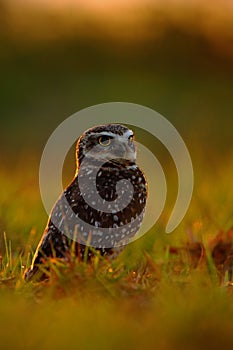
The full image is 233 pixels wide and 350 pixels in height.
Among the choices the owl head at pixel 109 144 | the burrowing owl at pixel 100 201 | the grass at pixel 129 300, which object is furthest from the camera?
the owl head at pixel 109 144

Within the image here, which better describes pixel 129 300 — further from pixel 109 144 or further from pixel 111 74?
pixel 111 74

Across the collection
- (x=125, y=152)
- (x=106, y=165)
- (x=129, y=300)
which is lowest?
(x=129, y=300)

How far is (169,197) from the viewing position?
901 centimetres

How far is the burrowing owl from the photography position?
557 centimetres

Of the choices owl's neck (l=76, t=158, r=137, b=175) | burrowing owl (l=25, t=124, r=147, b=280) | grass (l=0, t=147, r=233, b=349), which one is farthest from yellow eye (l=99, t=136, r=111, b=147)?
grass (l=0, t=147, r=233, b=349)

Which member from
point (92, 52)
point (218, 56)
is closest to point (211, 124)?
point (218, 56)

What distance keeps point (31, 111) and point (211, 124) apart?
13.5ft

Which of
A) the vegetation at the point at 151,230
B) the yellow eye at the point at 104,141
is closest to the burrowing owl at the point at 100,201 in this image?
the yellow eye at the point at 104,141

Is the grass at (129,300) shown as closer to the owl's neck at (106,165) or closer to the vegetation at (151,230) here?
the vegetation at (151,230)

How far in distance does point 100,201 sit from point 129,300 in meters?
1.16

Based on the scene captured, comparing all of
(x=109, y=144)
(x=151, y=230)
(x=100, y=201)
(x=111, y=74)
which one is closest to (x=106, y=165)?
(x=109, y=144)

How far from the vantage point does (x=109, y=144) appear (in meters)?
6.02

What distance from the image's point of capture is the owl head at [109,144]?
6020mm

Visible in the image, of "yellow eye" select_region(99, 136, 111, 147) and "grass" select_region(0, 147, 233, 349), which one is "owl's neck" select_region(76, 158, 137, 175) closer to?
"yellow eye" select_region(99, 136, 111, 147)
